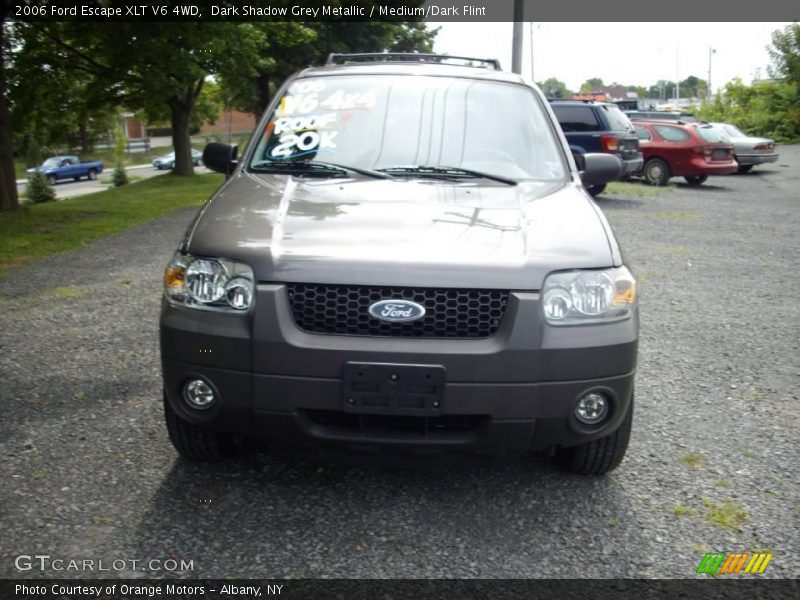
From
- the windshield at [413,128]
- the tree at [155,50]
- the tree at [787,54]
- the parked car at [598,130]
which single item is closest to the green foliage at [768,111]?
the tree at [787,54]

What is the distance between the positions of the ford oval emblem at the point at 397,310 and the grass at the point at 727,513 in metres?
1.47

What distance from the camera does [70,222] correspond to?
13.6 meters

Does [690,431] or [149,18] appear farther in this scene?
[149,18]

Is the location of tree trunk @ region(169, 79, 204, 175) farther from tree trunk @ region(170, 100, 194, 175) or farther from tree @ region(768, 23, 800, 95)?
tree @ region(768, 23, 800, 95)

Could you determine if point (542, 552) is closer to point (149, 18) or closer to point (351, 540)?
point (351, 540)

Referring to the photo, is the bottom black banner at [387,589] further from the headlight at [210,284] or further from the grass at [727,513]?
the headlight at [210,284]

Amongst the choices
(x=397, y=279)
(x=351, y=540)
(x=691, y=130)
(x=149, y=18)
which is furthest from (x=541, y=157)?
(x=691, y=130)

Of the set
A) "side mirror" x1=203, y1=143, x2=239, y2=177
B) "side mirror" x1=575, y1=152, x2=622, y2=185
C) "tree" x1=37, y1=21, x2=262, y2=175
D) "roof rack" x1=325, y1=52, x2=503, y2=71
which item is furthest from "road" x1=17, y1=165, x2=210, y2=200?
"side mirror" x1=575, y1=152, x2=622, y2=185

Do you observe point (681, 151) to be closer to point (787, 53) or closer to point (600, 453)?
point (600, 453)

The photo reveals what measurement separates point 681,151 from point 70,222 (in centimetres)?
1358

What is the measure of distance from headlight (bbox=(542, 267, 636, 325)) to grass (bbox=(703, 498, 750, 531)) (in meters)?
0.92

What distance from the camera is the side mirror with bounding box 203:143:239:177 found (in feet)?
15.9

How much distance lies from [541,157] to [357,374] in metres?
1.89

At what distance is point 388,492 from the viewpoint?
11.9 ft
